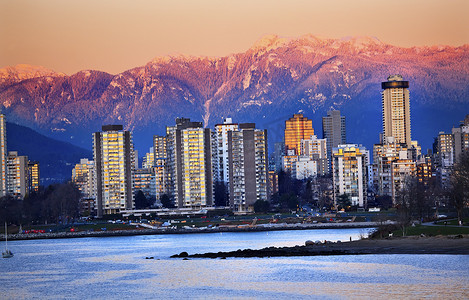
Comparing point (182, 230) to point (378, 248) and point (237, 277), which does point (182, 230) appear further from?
point (237, 277)

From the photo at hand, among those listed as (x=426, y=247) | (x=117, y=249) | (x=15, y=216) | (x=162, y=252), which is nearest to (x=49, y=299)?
(x=426, y=247)

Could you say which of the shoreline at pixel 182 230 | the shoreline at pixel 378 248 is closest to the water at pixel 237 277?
the shoreline at pixel 378 248

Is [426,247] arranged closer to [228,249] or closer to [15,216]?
[228,249]

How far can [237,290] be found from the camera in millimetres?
77125

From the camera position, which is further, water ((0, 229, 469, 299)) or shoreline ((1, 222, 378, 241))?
shoreline ((1, 222, 378, 241))

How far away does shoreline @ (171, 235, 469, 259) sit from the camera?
92681 mm

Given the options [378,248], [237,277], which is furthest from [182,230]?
[237,277]

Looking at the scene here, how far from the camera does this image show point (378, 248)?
98.9 metres

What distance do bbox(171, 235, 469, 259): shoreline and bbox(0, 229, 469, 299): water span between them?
189cm

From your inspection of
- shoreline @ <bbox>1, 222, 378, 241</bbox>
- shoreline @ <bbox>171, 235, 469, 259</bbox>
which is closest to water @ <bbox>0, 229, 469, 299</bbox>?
shoreline @ <bbox>171, 235, 469, 259</bbox>

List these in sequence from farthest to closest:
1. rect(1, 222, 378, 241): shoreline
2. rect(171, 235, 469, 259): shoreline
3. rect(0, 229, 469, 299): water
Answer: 1. rect(1, 222, 378, 241): shoreline
2. rect(171, 235, 469, 259): shoreline
3. rect(0, 229, 469, 299): water

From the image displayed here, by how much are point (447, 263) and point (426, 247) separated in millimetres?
10758

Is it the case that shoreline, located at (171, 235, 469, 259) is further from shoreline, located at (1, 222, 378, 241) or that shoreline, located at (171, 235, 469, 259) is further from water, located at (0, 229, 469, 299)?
shoreline, located at (1, 222, 378, 241)

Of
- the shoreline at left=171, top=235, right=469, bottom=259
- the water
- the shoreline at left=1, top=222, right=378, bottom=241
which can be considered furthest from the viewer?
the shoreline at left=1, top=222, right=378, bottom=241
